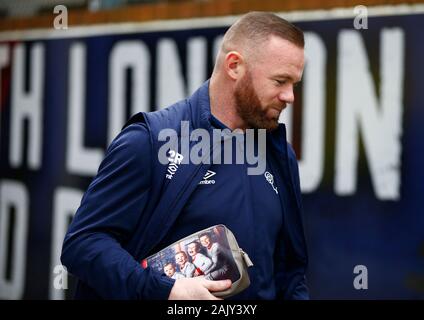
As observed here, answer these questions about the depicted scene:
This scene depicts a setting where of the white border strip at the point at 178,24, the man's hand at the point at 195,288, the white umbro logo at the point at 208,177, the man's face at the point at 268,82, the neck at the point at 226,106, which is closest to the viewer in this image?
the man's hand at the point at 195,288

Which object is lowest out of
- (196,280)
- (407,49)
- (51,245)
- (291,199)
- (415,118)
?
(51,245)

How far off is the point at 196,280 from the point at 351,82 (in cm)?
345

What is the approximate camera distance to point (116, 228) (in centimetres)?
274

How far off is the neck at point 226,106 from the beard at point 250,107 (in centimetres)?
2

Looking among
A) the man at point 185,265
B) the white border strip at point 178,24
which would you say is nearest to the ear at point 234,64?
the man at point 185,265

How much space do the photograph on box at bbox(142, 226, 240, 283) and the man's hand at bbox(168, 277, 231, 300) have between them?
0.04 meters

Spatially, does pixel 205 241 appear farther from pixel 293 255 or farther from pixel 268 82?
pixel 268 82

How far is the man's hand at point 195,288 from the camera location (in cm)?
263

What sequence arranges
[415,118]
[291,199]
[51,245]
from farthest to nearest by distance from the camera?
[51,245], [415,118], [291,199]

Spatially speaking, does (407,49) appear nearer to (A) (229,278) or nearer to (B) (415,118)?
(B) (415,118)

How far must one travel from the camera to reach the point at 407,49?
18.0ft

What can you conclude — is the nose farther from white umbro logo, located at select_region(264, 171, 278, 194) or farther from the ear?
white umbro logo, located at select_region(264, 171, 278, 194)

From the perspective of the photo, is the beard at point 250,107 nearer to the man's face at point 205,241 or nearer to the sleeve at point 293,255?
the sleeve at point 293,255
